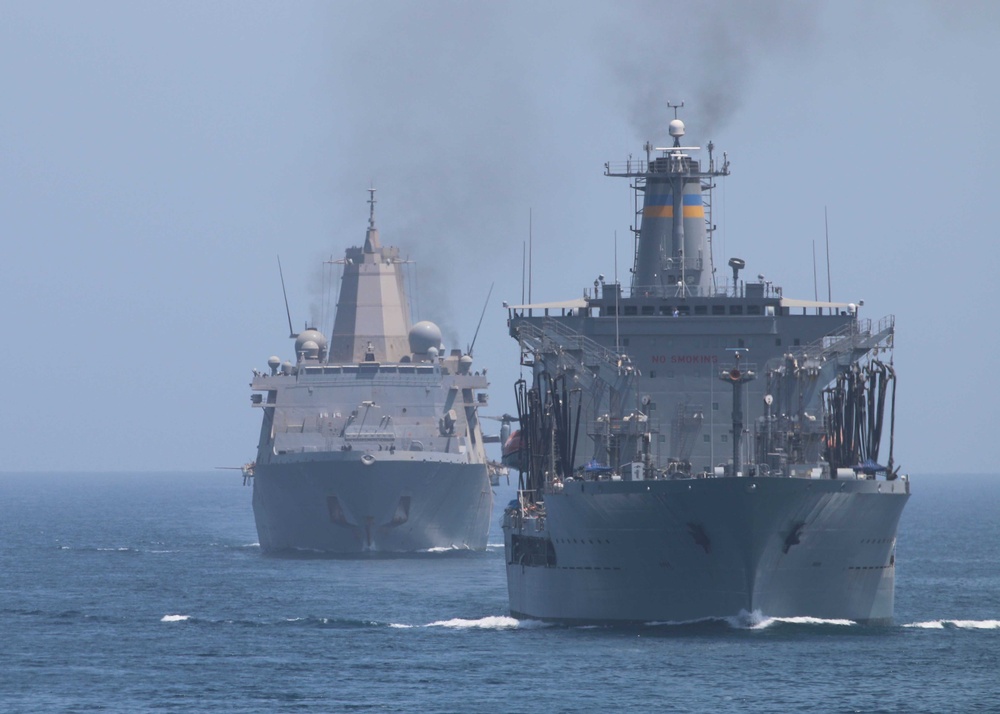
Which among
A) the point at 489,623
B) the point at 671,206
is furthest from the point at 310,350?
the point at 489,623

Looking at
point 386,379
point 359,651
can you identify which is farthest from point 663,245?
point 386,379

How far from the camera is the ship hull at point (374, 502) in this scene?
77.6 m

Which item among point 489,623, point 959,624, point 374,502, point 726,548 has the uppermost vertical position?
point 374,502

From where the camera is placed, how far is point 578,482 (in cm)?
Answer: 4481

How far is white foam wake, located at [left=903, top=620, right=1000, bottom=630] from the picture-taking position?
4697cm

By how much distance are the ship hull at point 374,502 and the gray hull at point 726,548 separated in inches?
1235

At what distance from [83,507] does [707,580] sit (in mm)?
122312

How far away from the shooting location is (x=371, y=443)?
80.3 metres

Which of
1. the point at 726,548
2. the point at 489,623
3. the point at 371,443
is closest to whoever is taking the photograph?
the point at 726,548

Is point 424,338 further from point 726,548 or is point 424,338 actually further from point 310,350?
point 726,548

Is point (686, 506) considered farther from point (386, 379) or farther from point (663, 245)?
point (386, 379)

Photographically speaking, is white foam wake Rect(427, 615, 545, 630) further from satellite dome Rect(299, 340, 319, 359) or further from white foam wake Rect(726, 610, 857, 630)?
satellite dome Rect(299, 340, 319, 359)

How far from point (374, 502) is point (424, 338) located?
12855 mm

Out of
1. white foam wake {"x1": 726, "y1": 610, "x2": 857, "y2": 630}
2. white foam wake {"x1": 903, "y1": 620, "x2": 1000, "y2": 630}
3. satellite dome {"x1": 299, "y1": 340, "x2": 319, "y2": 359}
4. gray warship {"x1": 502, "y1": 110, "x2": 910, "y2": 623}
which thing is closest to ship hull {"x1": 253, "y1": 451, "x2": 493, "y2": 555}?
satellite dome {"x1": 299, "y1": 340, "x2": 319, "y2": 359}
